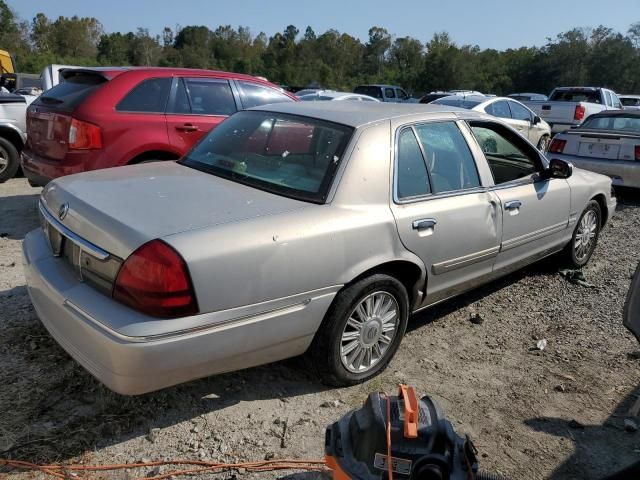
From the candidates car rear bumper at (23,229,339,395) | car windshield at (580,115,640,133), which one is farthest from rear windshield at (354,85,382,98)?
car rear bumper at (23,229,339,395)

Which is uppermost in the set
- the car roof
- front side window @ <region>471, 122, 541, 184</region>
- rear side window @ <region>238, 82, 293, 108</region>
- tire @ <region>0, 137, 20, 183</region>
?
the car roof

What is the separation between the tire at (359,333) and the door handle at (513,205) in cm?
118

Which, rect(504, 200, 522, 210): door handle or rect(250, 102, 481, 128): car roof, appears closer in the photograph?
rect(250, 102, 481, 128): car roof

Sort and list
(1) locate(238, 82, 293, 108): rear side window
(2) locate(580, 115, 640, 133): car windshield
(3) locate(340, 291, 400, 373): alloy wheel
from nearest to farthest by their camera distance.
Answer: (3) locate(340, 291, 400, 373): alloy wheel → (1) locate(238, 82, 293, 108): rear side window → (2) locate(580, 115, 640, 133): car windshield

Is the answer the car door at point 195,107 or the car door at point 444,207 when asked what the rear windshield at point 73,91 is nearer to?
the car door at point 195,107

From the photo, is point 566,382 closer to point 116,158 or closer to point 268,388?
point 268,388

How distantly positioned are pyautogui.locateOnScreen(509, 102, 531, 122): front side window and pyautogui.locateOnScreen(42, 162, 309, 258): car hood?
10.9m

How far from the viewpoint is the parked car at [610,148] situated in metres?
8.18

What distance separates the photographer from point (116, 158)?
5.37 metres

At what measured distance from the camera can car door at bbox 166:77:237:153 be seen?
5.80 meters

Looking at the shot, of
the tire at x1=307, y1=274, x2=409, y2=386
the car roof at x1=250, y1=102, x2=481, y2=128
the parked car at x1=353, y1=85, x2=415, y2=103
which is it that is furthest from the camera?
the parked car at x1=353, y1=85, x2=415, y2=103

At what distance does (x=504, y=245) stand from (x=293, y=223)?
1980 mm

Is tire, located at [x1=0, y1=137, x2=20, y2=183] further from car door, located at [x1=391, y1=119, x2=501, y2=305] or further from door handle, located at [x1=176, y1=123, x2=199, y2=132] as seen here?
A: car door, located at [x1=391, y1=119, x2=501, y2=305]

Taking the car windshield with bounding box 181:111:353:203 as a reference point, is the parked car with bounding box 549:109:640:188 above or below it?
below
